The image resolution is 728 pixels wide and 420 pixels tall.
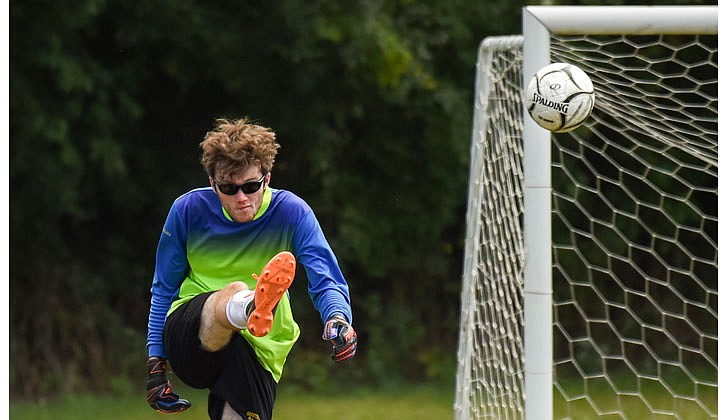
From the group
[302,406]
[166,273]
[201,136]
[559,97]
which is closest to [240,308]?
[166,273]

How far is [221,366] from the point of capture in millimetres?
3883

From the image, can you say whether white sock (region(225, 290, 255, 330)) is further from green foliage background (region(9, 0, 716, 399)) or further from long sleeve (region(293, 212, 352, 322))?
green foliage background (region(9, 0, 716, 399))

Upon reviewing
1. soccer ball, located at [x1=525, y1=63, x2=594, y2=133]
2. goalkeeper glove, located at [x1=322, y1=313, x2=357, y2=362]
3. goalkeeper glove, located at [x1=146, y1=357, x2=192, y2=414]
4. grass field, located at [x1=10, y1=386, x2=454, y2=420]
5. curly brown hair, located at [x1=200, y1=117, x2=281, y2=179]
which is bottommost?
grass field, located at [x1=10, y1=386, x2=454, y2=420]

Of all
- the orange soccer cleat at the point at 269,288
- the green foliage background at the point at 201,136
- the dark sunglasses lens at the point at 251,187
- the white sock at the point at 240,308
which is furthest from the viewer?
the green foliage background at the point at 201,136

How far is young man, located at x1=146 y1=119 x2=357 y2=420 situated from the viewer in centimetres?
374

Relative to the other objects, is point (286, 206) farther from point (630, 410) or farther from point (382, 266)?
point (382, 266)

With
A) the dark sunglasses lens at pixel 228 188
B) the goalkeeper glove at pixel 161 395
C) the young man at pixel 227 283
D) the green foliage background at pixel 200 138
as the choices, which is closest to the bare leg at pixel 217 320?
the young man at pixel 227 283

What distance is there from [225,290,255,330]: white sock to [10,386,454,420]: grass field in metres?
4.96

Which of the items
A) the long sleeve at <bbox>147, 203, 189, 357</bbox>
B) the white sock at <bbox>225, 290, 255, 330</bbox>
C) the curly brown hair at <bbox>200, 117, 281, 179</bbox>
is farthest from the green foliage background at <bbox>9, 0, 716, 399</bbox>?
A: the white sock at <bbox>225, 290, 255, 330</bbox>

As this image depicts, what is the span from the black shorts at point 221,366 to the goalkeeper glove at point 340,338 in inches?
16.9

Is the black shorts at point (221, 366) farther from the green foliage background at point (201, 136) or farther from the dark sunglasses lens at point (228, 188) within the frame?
the green foliage background at point (201, 136)

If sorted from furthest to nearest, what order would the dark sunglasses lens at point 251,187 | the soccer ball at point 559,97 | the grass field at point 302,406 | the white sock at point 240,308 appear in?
the grass field at point 302,406, the soccer ball at point 559,97, the dark sunglasses lens at point 251,187, the white sock at point 240,308

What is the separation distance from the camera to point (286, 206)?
3859mm

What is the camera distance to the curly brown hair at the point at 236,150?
363cm
